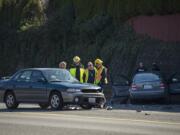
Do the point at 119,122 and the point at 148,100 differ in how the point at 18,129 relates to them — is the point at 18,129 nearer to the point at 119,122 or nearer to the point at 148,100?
the point at 119,122

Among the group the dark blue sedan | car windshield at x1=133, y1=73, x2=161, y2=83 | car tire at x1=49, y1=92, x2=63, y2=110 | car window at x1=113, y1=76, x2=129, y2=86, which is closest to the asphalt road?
car tire at x1=49, y1=92, x2=63, y2=110

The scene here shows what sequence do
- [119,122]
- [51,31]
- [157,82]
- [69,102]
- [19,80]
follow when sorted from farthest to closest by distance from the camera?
[51,31]
[157,82]
[19,80]
[69,102]
[119,122]

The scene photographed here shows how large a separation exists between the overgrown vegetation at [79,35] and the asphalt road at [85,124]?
1707cm

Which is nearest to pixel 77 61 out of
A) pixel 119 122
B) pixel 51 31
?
pixel 119 122

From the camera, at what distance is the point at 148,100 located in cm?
2944

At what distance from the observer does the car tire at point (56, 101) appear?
24.7 m

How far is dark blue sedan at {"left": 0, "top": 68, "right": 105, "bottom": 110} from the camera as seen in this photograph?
81.0 feet

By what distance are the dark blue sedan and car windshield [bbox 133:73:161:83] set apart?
4.20m

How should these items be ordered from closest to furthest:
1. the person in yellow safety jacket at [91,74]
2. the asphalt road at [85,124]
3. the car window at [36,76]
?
the asphalt road at [85,124] → the car window at [36,76] → the person in yellow safety jacket at [91,74]

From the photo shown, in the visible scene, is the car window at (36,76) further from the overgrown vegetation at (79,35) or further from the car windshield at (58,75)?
the overgrown vegetation at (79,35)

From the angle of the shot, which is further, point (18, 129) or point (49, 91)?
point (49, 91)

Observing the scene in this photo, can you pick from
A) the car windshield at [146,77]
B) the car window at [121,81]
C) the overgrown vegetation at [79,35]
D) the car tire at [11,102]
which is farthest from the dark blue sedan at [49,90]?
the overgrown vegetation at [79,35]

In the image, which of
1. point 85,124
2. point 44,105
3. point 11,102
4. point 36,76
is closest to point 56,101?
point 44,105

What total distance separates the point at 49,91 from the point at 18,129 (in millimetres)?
7984
